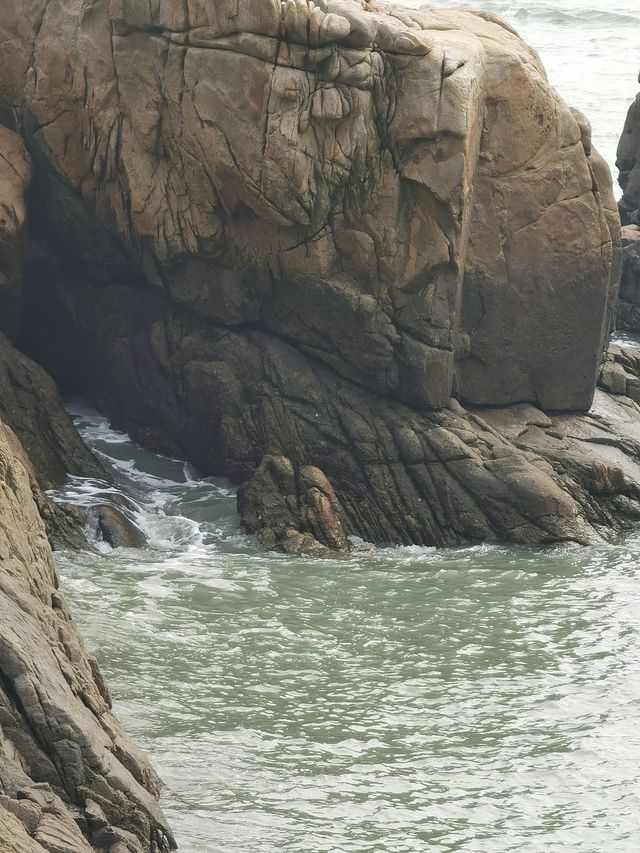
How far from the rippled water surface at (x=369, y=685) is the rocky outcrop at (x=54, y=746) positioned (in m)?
0.91

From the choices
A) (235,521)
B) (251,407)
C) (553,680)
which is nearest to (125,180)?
(251,407)

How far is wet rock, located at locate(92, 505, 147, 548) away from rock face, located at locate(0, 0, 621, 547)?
174 cm

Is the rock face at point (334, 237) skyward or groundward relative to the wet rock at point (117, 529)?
skyward

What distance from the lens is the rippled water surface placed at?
10.6 meters

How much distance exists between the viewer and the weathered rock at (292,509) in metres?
18.4

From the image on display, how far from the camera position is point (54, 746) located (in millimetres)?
8250

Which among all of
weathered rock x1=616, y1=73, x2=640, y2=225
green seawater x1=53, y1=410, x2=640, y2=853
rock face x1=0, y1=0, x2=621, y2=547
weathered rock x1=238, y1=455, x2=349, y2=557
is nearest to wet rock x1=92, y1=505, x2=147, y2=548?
green seawater x1=53, y1=410, x2=640, y2=853

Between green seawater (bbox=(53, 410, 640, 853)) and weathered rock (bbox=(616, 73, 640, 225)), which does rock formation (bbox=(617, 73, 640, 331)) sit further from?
green seawater (bbox=(53, 410, 640, 853))

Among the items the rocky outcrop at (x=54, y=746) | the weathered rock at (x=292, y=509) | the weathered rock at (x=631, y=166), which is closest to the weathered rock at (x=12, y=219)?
the weathered rock at (x=292, y=509)

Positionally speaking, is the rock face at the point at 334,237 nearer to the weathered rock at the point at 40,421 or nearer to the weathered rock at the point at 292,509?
the weathered rock at the point at 292,509

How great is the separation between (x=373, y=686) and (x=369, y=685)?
0.14 ft

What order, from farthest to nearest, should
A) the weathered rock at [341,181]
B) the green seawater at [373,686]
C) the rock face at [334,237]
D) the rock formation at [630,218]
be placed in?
the rock formation at [630,218], the rock face at [334,237], the weathered rock at [341,181], the green seawater at [373,686]

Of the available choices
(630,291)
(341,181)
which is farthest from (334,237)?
(630,291)

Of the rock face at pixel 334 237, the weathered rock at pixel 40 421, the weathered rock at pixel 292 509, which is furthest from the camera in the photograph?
the weathered rock at pixel 40 421
